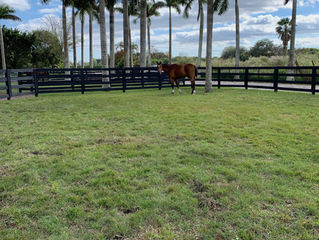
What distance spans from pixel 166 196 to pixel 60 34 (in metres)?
41.4

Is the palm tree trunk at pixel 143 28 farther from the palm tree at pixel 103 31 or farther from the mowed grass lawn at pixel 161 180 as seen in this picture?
the mowed grass lawn at pixel 161 180

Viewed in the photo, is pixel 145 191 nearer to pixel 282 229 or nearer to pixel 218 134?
pixel 282 229

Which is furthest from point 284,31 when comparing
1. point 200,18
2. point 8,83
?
point 8,83

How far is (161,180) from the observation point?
11.9 ft

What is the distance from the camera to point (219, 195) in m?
3.21

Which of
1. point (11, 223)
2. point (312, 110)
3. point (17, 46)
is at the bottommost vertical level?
point (11, 223)

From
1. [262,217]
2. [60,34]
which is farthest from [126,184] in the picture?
[60,34]

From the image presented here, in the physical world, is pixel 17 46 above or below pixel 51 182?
above

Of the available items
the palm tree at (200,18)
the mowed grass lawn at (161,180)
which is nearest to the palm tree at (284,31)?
A: the palm tree at (200,18)

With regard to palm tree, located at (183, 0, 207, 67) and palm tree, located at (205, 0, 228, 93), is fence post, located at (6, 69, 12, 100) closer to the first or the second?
palm tree, located at (205, 0, 228, 93)

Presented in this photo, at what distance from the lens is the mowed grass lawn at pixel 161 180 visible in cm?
264

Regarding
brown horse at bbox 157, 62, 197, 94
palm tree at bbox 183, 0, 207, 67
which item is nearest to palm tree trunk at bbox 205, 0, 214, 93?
brown horse at bbox 157, 62, 197, 94

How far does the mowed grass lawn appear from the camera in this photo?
8.66 feet

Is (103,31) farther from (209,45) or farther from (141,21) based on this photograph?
(209,45)
